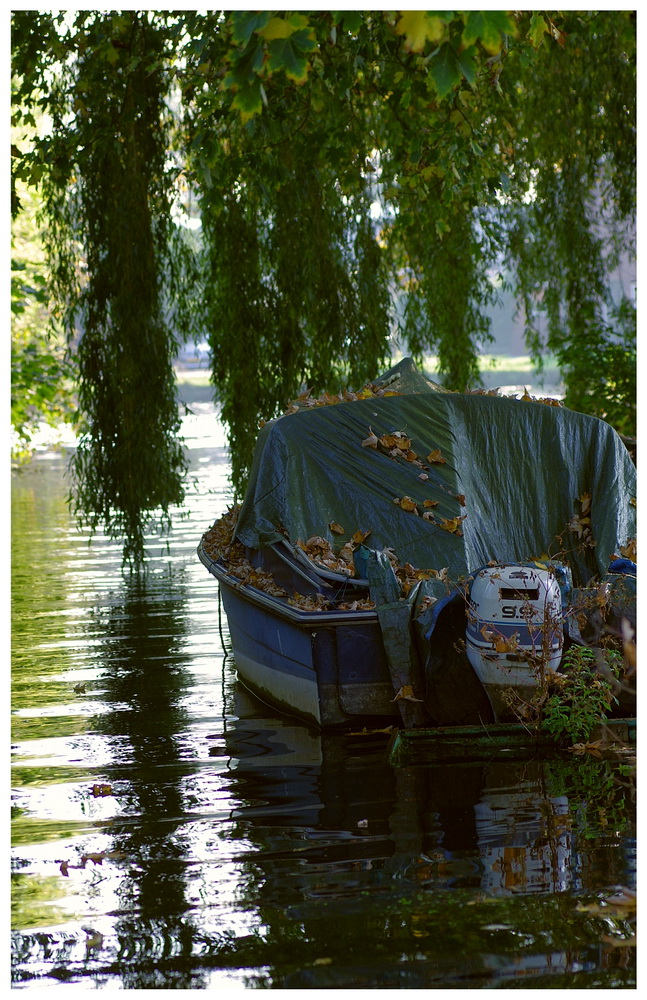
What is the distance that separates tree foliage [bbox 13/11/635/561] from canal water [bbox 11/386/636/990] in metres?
4.06

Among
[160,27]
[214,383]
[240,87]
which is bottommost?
[214,383]

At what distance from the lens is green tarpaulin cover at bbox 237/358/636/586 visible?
26.0 ft

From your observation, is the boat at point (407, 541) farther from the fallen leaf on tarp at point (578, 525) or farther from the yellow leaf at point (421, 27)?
the yellow leaf at point (421, 27)

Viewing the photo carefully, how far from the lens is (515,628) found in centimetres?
633

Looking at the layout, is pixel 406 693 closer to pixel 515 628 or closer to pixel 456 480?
pixel 515 628

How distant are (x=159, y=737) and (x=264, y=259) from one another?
6306 millimetres

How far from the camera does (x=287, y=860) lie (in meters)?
5.34

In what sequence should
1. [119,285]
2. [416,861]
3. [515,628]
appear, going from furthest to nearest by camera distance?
1. [119,285]
2. [515,628]
3. [416,861]

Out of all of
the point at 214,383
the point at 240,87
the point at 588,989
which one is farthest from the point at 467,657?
the point at 214,383

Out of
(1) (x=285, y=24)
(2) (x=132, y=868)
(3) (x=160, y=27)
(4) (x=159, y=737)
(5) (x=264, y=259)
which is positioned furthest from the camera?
(5) (x=264, y=259)

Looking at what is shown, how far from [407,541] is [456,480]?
20.0 inches

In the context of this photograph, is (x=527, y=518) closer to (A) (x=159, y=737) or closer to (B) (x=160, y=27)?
(A) (x=159, y=737)

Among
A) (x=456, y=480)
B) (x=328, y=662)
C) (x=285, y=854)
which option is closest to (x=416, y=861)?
(x=285, y=854)

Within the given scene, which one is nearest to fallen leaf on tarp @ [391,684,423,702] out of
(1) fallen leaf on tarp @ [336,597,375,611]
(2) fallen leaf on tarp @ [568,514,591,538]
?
(1) fallen leaf on tarp @ [336,597,375,611]
